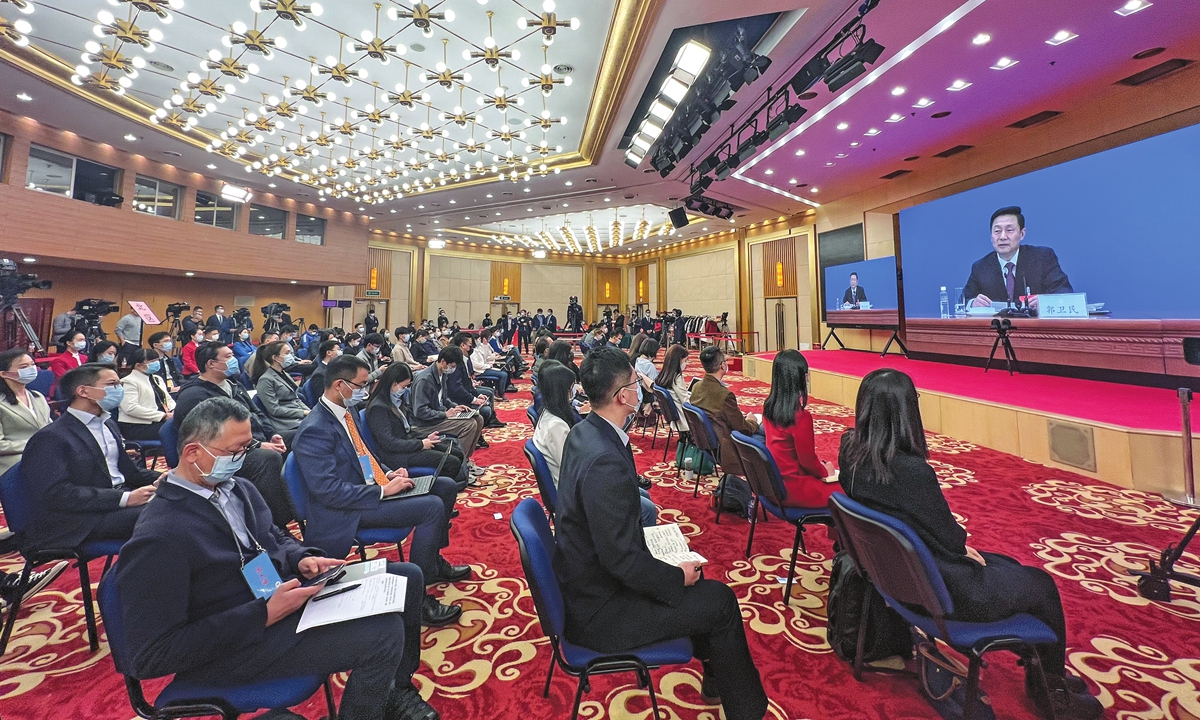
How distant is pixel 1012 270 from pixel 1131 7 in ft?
12.9

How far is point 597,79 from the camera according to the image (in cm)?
716

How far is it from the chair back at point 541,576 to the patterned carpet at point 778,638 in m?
0.64

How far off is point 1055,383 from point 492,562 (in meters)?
7.96

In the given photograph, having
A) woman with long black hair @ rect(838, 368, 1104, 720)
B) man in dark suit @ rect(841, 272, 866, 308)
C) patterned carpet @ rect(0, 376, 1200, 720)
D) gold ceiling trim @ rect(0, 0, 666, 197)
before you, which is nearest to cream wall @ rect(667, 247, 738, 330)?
man in dark suit @ rect(841, 272, 866, 308)

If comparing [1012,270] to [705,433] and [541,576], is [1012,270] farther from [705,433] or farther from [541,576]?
[541,576]

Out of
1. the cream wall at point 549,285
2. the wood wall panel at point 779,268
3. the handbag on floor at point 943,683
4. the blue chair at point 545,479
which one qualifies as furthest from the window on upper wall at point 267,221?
the handbag on floor at point 943,683

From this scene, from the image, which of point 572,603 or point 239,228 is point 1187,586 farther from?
point 239,228

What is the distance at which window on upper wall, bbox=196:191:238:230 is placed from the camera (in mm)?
12117

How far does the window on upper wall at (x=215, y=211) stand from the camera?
1212 cm

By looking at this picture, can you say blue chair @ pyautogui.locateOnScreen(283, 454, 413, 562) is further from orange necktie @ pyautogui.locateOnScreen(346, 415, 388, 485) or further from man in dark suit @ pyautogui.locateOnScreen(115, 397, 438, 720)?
man in dark suit @ pyautogui.locateOnScreen(115, 397, 438, 720)

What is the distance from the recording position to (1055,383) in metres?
6.48

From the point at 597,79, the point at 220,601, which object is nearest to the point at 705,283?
the point at 597,79

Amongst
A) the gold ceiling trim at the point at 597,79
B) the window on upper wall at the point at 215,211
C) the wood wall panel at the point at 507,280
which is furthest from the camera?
the wood wall panel at the point at 507,280

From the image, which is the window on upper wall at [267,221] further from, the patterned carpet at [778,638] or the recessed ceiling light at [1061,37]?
the recessed ceiling light at [1061,37]
